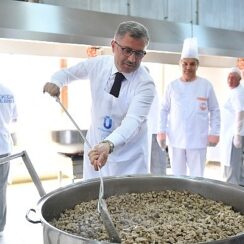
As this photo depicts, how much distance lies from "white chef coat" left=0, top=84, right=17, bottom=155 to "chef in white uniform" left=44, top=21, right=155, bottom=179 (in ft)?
3.37

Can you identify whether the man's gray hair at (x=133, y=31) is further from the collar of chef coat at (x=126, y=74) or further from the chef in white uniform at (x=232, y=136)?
the chef in white uniform at (x=232, y=136)

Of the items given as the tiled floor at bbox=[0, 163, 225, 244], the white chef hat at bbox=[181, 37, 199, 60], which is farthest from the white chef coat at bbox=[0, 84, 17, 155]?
the white chef hat at bbox=[181, 37, 199, 60]

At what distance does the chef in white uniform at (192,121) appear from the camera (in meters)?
2.91

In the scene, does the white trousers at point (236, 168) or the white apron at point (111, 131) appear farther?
the white trousers at point (236, 168)

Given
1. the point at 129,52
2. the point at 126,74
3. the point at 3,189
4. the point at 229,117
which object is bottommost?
the point at 3,189

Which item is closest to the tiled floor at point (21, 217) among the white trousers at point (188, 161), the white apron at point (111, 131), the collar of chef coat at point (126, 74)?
the white apron at point (111, 131)

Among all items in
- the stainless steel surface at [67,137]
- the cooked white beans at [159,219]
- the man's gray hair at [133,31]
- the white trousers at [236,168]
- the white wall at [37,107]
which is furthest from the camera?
the white wall at [37,107]

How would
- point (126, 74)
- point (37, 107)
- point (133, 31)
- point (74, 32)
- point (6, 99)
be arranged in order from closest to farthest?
point (133, 31) < point (126, 74) < point (74, 32) < point (6, 99) < point (37, 107)

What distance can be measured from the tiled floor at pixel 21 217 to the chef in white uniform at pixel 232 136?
1877 millimetres

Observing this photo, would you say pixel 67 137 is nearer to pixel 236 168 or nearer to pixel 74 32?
pixel 74 32

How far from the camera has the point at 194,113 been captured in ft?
9.55

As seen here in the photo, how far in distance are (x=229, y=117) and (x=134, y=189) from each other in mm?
2482

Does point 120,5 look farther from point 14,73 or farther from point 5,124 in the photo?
point 14,73

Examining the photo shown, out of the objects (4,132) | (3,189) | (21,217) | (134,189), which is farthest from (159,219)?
(21,217)
